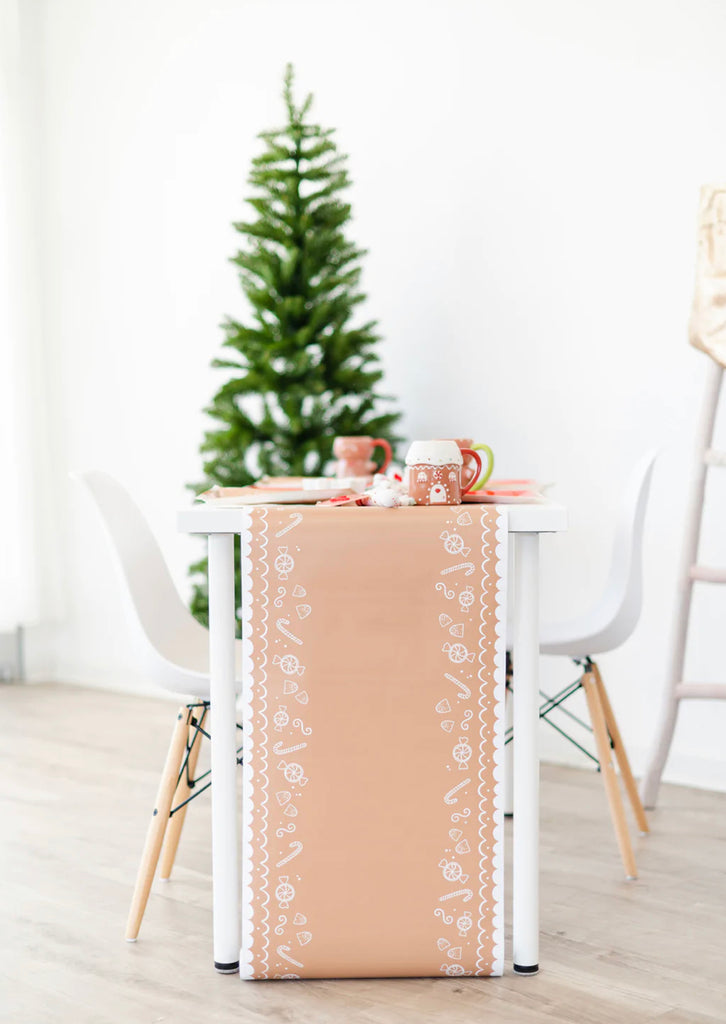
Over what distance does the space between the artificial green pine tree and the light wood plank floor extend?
0.70 meters

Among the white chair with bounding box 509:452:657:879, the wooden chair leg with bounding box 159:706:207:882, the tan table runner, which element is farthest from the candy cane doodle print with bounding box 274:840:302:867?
the white chair with bounding box 509:452:657:879

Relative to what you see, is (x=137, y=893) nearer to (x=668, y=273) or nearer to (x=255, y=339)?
(x=255, y=339)

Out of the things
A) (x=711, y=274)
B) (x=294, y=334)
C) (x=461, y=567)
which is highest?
(x=711, y=274)

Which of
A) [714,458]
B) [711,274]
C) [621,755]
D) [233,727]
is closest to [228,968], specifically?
[233,727]

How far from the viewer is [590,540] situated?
10.2 feet

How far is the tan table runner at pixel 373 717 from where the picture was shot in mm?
1693

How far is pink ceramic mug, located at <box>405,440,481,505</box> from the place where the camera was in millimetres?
1783

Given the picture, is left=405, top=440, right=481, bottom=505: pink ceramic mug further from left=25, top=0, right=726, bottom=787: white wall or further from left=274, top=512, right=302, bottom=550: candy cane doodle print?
left=25, top=0, right=726, bottom=787: white wall

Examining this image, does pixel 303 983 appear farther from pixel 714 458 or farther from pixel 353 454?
pixel 714 458

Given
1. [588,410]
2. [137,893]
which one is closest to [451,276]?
[588,410]

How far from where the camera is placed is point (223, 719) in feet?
5.79

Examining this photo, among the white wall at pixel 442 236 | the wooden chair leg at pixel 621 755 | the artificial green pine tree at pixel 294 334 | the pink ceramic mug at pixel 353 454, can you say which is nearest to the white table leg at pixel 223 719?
the wooden chair leg at pixel 621 755

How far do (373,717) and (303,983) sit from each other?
42 centimetres

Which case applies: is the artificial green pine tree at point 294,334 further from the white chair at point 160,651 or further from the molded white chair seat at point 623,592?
the molded white chair seat at point 623,592
